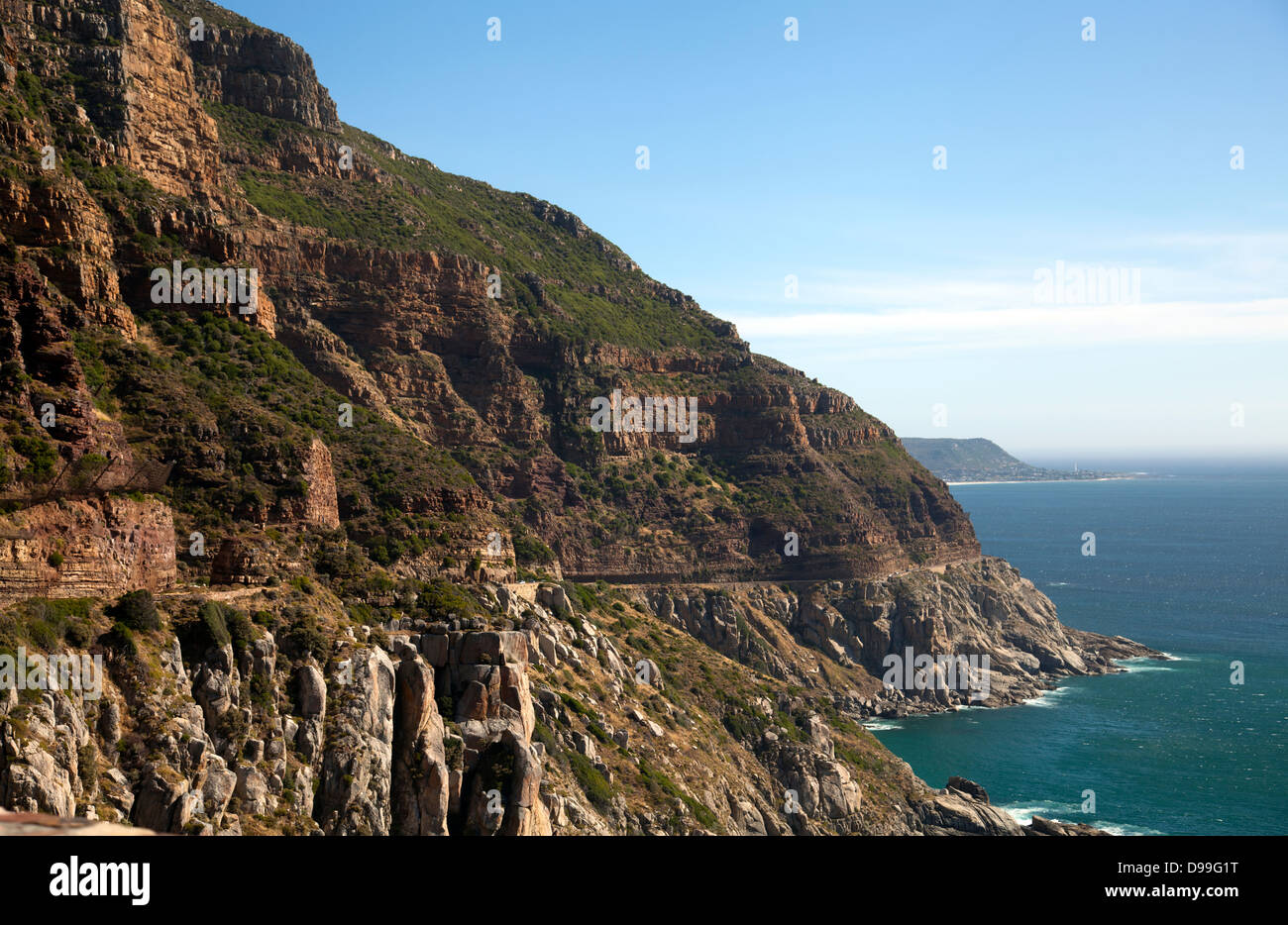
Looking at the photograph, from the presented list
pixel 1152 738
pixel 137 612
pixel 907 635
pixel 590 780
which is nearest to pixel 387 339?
pixel 590 780

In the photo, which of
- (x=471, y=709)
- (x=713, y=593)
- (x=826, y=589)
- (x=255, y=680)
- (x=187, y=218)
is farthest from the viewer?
(x=826, y=589)

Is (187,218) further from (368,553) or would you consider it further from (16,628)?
(16,628)

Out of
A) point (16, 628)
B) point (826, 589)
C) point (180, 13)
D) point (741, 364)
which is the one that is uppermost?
point (180, 13)

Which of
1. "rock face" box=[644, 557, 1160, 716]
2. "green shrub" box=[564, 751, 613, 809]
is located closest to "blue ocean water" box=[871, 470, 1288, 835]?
"rock face" box=[644, 557, 1160, 716]

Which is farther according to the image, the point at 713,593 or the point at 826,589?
the point at 826,589

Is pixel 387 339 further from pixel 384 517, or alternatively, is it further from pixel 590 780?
pixel 590 780

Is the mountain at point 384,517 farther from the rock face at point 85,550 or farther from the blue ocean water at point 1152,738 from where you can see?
the blue ocean water at point 1152,738

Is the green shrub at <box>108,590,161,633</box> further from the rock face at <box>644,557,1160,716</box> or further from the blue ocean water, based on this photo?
the rock face at <box>644,557,1160,716</box>
